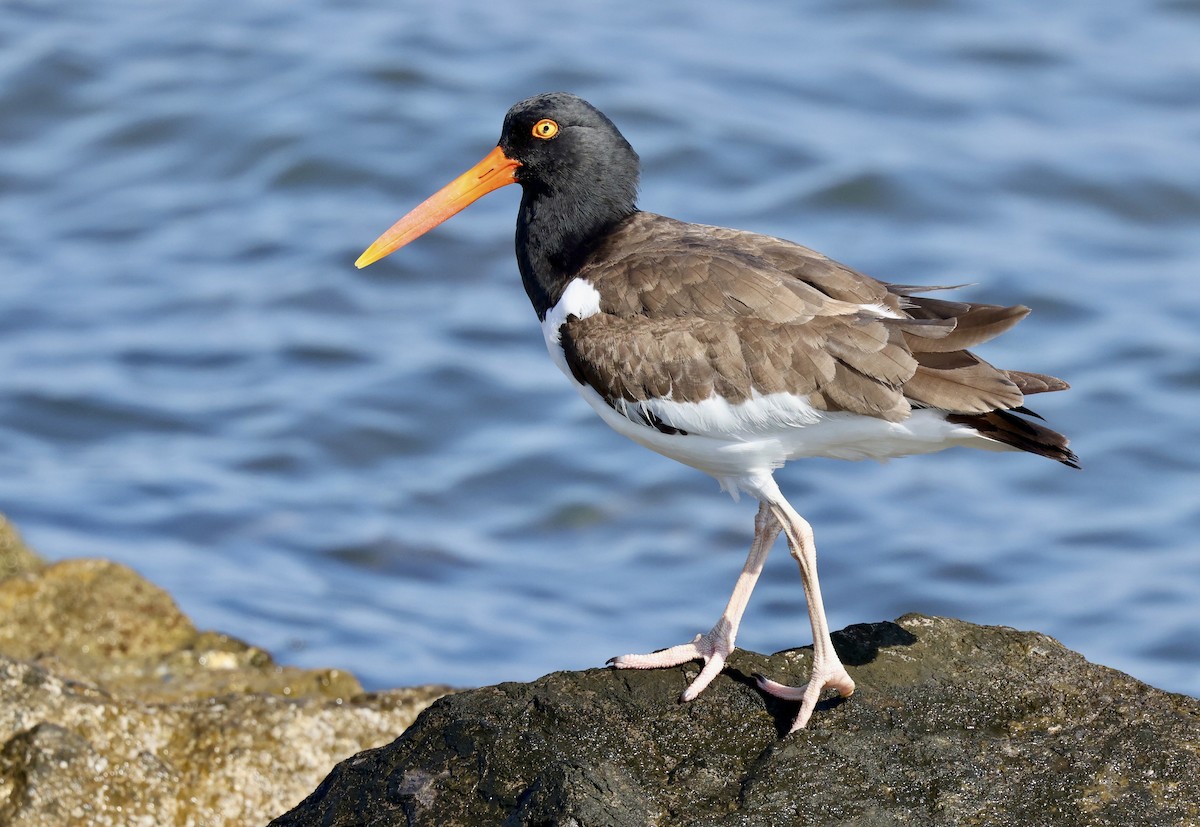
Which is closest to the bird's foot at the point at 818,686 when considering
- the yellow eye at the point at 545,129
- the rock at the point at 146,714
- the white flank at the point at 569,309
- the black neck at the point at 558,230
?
the white flank at the point at 569,309

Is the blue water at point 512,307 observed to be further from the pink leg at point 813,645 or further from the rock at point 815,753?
the rock at point 815,753

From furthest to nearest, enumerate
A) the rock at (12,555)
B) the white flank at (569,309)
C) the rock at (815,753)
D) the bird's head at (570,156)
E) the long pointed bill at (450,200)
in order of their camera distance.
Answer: the rock at (12,555) → the long pointed bill at (450,200) → the bird's head at (570,156) → the white flank at (569,309) → the rock at (815,753)

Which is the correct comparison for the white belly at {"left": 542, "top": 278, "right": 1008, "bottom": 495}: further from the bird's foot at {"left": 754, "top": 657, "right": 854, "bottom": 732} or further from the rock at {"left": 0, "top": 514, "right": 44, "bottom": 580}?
the rock at {"left": 0, "top": 514, "right": 44, "bottom": 580}

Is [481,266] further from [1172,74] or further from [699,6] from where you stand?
[1172,74]

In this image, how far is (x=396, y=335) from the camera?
1200 centimetres

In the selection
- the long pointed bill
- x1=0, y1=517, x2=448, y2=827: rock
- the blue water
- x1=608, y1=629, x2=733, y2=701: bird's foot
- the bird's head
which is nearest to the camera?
x1=608, y1=629, x2=733, y2=701: bird's foot

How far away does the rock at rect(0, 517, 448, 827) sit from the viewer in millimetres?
5211

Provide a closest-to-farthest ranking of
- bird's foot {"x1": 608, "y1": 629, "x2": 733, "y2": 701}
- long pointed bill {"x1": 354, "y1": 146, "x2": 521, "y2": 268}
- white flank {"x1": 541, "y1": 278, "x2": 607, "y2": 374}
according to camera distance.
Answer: bird's foot {"x1": 608, "y1": 629, "x2": 733, "y2": 701} < white flank {"x1": 541, "y1": 278, "x2": 607, "y2": 374} < long pointed bill {"x1": 354, "y1": 146, "x2": 521, "y2": 268}

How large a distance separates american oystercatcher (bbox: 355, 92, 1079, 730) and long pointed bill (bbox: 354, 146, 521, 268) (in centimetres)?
81

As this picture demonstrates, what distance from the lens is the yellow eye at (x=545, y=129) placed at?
6195 mm

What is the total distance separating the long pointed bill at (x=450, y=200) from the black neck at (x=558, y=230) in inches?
10.4

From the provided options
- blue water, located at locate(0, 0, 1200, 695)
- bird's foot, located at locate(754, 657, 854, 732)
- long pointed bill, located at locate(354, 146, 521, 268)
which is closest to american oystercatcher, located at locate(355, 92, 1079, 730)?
bird's foot, located at locate(754, 657, 854, 732)

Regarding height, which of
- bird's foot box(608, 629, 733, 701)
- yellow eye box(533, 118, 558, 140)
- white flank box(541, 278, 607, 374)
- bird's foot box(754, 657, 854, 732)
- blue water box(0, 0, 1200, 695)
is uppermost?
yellow eye box(533, 118, 558, 140)

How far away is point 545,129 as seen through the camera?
620 centimetres
